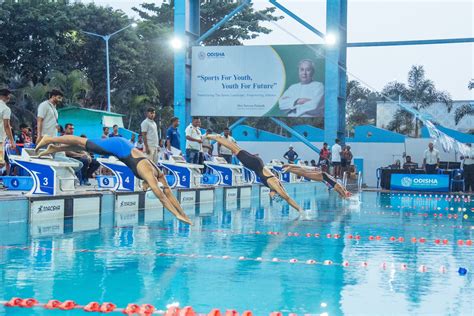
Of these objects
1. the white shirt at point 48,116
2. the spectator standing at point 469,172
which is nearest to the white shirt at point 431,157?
the spectator standing at point 469,172

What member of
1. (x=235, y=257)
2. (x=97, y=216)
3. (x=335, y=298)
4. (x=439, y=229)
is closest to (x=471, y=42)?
(x=439, y=229)

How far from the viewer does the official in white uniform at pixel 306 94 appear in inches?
936

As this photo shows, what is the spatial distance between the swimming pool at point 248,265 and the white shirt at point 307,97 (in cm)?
1272

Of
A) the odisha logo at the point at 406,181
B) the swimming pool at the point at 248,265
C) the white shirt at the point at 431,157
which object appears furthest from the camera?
the odisha logo at the point at 406,181

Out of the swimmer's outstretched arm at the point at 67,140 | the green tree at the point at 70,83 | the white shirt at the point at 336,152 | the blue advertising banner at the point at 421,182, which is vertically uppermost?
the green tree at the point at 70,83

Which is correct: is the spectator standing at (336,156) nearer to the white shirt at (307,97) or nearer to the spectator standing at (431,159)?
the white shirt at (307,97)

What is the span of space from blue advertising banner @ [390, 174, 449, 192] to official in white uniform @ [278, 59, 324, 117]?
412 centimetres

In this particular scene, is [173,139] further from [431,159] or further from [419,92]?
[419,92]

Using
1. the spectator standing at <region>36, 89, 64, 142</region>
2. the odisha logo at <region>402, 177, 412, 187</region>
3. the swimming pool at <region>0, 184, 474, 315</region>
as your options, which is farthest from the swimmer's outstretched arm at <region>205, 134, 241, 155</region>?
the odisha logo at <region>402, 177, 412, 187</region>

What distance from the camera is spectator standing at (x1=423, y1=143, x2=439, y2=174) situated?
77.6 ft

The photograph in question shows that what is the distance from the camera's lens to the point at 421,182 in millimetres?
24516

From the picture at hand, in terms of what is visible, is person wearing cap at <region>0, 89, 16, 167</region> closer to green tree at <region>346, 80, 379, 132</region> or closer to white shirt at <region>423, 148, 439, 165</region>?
white shirt at <region>423, 148, 439, 165</region>

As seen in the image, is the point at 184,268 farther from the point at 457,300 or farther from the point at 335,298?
the point at 457,300

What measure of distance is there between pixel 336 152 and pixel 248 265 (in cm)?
1631
